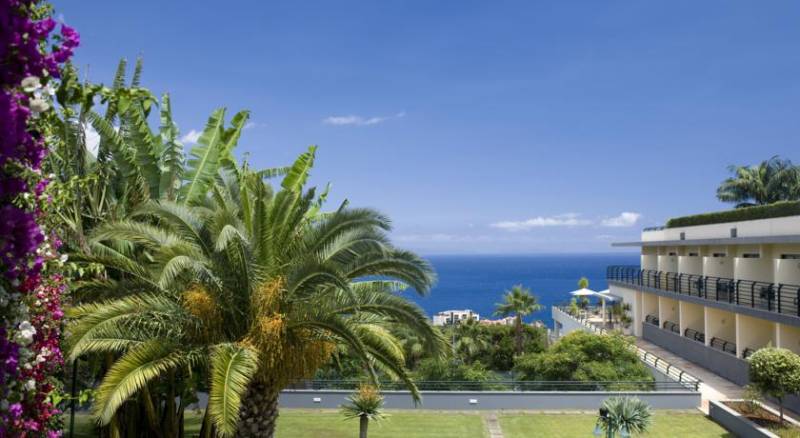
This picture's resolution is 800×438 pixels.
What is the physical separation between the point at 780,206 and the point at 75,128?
76.4ft

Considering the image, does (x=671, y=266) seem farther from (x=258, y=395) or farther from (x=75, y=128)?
(x=75, y=128)

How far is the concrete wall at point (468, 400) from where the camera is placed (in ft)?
70.9

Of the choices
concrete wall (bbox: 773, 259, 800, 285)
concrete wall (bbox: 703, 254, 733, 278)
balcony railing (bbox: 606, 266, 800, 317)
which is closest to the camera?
balcony railing (bbox: 606, 266, 800, 317)

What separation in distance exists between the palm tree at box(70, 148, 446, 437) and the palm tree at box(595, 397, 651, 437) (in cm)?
682

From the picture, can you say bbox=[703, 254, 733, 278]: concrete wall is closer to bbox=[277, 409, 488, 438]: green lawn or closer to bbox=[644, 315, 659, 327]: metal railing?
bbox=[644, 315, 659, 327]: metal railing

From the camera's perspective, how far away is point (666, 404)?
20844 millimetres

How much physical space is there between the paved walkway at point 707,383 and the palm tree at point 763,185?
18282 mm

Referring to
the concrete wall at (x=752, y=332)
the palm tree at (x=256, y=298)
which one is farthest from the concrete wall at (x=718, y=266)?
the palm tree at (x=256, y=298)

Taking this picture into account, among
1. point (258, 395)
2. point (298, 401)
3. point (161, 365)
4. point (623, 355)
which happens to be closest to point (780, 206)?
point (623, 355)

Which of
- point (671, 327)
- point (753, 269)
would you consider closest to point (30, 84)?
point (753, 269)

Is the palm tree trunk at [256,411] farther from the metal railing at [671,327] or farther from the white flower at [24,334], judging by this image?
A: the metal railing at [671,327]

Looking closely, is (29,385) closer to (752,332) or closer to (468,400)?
(468,400)

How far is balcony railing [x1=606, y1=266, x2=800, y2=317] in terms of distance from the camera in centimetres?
2123

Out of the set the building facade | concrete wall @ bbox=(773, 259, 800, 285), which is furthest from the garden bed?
concrete wall @ bbox=(773, 259, 800, 285)
